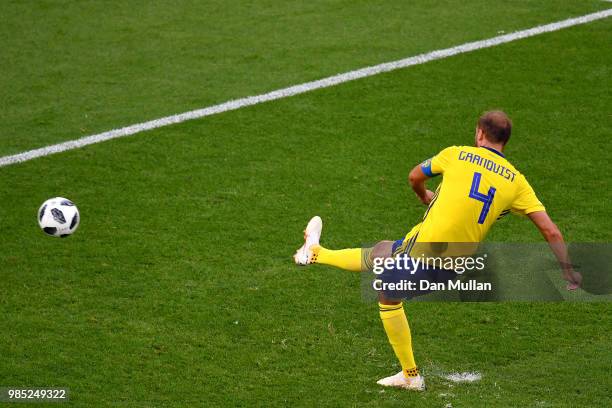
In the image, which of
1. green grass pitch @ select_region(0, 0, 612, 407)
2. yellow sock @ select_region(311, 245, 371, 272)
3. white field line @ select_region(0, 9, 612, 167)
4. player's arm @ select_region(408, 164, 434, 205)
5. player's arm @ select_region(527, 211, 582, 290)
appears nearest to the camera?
player's arm @ select_region(527, 211, 582, 290)

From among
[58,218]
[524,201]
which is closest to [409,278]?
[524,201]

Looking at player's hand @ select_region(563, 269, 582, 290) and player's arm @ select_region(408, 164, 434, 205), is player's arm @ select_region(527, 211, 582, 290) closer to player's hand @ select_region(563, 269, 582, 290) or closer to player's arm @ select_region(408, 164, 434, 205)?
player's hand @ select_region(563, 269, 582, 290)

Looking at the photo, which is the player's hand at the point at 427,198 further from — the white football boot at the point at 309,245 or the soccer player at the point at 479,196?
the white football boot at the point at 309,245

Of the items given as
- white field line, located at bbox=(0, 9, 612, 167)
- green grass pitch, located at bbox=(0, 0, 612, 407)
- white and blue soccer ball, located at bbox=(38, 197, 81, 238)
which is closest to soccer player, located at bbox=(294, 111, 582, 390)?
green grass pitch, located at bbox=(0, 0, 612, 407)

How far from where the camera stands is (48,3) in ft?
53.6

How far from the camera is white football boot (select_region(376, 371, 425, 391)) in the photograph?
7559 millimetres

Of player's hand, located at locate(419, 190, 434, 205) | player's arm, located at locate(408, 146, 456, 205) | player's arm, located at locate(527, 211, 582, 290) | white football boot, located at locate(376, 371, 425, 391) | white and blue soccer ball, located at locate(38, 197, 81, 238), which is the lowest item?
white football boot, located at locate(376, 371, 425, 391)

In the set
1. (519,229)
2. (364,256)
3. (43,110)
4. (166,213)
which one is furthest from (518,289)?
(43,110)

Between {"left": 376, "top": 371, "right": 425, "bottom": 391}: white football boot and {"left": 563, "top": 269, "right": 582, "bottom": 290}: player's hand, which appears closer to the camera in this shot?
{"left": 563, "top": 269, "right": 582, "bottom": 290}: player's hand

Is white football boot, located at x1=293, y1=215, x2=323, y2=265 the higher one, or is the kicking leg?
white football boot, located at x1=293, y1=215, x2=323, y2=265

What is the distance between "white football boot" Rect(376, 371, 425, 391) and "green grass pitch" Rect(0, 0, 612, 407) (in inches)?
4.2

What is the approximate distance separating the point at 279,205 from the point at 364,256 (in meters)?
2.95

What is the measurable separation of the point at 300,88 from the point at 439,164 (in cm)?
620

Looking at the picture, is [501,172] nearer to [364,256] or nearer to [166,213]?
[364,256]
